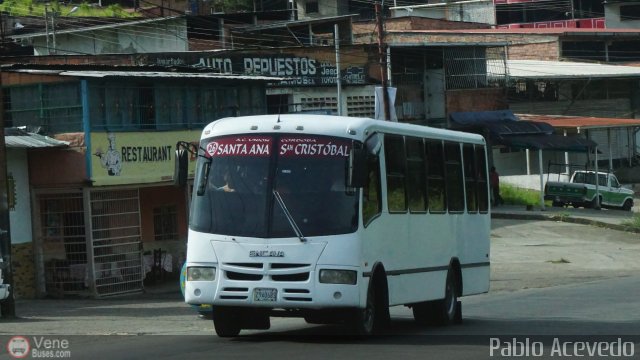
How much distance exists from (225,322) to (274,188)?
6.52ft

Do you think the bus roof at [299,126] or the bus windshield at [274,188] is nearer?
the bus windshield at [274,188]

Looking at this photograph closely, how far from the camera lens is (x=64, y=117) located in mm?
25359

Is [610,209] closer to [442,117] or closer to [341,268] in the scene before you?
[442,117]

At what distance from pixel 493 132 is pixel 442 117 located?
361 centimetres

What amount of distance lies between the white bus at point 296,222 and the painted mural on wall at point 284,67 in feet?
80.5

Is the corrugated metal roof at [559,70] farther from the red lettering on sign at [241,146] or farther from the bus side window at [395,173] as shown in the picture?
the red lettering on sign at [241,146]

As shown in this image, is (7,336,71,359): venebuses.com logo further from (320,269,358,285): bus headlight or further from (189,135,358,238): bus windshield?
(320,269,358,285): bus headlight

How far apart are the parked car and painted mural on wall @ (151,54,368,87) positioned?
1043 centimetres

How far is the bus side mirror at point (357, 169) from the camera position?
45.2ft

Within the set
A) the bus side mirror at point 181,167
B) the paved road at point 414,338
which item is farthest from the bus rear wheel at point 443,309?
the bus side mirror at point 181,167

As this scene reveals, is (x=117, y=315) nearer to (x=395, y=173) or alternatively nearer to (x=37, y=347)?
(x=37, y=347)

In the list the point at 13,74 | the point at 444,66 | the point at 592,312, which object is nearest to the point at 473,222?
the point at 592,312

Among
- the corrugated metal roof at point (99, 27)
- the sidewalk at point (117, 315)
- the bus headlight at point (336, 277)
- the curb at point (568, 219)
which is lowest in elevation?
the curb at point (568, 219)

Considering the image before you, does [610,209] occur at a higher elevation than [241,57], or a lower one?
lower
